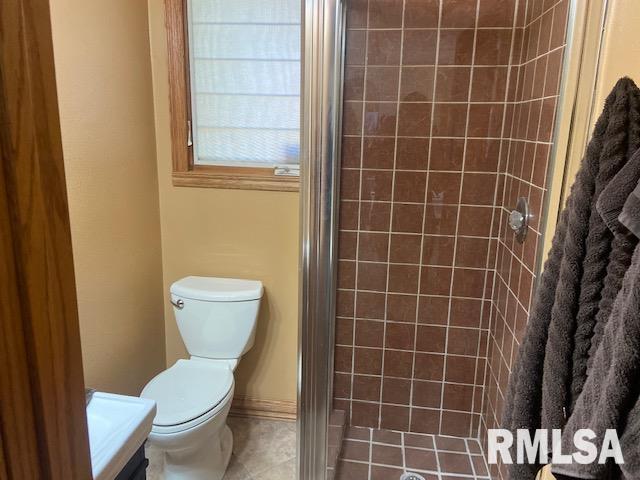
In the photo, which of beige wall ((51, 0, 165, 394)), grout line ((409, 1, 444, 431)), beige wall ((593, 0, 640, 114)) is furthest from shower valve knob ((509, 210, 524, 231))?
beige wall ((51, 0, 165, 394))

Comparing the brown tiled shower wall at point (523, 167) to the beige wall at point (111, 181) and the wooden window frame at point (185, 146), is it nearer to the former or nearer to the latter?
the wooden window frame at point (185, 146)

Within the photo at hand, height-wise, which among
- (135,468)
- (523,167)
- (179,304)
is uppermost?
(523,167)

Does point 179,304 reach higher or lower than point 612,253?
lower

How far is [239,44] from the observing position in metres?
2.07

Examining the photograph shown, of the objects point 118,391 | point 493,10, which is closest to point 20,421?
point 118,391

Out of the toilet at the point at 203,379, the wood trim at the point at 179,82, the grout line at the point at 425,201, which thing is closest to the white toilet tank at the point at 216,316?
the toilet at the point at 203,379

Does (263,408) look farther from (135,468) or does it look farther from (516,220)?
(516,220)

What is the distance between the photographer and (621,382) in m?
0.61

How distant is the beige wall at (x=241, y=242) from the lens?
7.03 feet

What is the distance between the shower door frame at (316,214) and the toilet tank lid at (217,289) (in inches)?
17.0

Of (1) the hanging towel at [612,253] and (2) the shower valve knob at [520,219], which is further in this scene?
(2) the shower valve knob at [520,219]

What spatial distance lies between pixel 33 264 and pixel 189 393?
1447 millimetres

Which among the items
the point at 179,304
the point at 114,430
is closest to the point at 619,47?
the point at 114,430

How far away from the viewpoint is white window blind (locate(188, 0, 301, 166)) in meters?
2.04
